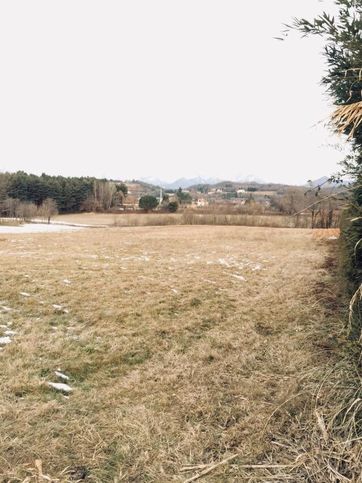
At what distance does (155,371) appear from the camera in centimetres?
420

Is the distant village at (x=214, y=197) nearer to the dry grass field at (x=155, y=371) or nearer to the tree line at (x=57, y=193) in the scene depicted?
the tree line at (x=57, y=193)

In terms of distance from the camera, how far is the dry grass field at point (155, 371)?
8.84 feet

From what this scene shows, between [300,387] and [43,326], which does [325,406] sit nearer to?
[300,387]

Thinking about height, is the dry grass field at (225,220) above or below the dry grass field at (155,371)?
above

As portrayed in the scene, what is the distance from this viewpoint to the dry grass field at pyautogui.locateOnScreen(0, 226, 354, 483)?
2695 millimetres

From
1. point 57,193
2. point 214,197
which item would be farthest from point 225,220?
point 214,197

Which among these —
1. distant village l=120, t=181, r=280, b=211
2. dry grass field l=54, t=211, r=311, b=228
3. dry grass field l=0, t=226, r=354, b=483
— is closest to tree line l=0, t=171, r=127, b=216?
distant village l=120, t=181, r=280, b=211

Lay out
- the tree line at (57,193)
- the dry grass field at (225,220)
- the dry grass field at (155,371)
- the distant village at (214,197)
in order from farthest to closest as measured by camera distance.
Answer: the tree line at (57,193) → the distant village at (214,197) → the dry grass field at (225,220) → the dry grass field at (155,371)

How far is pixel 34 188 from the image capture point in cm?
6506

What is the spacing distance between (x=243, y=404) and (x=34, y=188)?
230 feet

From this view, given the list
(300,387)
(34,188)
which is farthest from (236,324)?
(34,188)

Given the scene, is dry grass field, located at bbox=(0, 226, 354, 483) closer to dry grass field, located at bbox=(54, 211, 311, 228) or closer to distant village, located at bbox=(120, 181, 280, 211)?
dry grass field, located at bbox=(54, 211, 311, 228)

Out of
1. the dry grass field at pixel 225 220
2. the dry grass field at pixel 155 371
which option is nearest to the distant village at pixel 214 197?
the dry grass field at pixel 225 220

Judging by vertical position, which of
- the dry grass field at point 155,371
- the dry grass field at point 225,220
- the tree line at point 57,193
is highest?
the tree line at point 57,193
